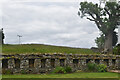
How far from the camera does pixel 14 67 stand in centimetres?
2230

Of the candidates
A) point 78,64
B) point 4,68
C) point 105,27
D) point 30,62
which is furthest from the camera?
point 105,27

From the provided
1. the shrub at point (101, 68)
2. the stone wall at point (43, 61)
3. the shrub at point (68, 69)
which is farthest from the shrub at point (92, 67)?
the shrub at point (68, 69)

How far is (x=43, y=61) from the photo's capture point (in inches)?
936

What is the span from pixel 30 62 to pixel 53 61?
112 inches

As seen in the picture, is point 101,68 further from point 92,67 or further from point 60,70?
point 60,70

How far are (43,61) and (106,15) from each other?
83.7 feet

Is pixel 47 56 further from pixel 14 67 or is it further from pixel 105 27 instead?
pixel 105 27

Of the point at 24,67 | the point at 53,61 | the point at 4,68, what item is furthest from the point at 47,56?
the point at 4,68

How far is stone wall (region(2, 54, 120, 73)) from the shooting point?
72.9ft

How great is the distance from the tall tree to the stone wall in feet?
57.5

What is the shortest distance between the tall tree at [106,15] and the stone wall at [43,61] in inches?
690

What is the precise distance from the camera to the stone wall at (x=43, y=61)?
2222 centimetres

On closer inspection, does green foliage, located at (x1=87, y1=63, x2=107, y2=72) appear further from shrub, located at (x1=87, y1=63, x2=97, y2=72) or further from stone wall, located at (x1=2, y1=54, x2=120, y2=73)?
stone wall, located at (x1=2, y1=54, x2=120, y2=73)

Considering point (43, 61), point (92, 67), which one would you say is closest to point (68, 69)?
point (43, 61)
